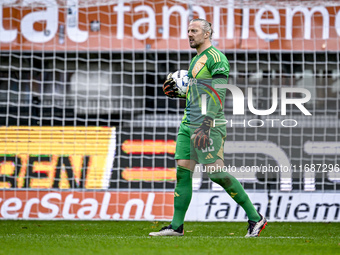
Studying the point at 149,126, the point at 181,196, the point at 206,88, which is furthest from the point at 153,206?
the point at 206,88

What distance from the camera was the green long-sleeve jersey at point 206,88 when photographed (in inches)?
159

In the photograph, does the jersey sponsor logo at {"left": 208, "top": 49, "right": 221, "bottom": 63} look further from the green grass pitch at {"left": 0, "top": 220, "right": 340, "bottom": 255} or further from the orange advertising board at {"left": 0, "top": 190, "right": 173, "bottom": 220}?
the orange advertising board at {"left": 0, "top": 190, "right": 173, "bottom": 220}

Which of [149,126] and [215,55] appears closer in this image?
[215,55]

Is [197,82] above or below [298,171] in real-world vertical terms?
above

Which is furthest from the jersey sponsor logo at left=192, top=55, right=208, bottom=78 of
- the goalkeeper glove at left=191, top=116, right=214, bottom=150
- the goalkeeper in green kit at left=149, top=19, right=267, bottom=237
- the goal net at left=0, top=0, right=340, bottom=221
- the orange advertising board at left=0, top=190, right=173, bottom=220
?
the orange advertising board at left=0, top=190, right=173, bottom=220

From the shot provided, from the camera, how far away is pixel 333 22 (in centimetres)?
754

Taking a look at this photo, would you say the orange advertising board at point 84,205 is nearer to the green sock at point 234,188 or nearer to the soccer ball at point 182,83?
the green sock at point 234,188

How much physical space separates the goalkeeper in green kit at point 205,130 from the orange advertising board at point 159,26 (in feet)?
12.1

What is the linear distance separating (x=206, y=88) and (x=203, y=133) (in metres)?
0.35

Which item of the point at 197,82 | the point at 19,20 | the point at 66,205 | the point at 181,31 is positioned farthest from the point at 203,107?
the point at 19,20

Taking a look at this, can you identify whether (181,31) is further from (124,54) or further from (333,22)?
(333,22)

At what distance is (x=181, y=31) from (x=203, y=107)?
12.8ft

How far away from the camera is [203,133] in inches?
157

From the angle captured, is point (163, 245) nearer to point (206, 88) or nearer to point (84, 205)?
point (206, 88)
